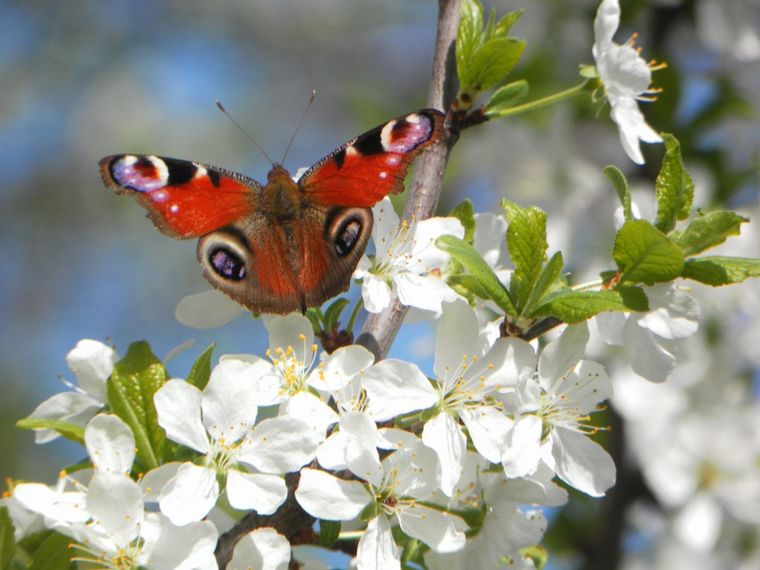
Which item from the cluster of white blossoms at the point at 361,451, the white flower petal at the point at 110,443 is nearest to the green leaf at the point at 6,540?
the cluster of white blossoms at the point at 361,451

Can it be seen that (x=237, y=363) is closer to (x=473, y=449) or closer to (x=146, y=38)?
(x=473, y=449)

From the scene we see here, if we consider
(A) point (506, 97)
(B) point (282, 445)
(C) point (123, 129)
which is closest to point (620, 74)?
(A) point (506, 97)

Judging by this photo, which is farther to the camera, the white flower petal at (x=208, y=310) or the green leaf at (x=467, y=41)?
the green leaf at (x=467, y=41)

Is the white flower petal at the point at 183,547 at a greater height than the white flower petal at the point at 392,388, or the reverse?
the white flower petal at the point at 392,388

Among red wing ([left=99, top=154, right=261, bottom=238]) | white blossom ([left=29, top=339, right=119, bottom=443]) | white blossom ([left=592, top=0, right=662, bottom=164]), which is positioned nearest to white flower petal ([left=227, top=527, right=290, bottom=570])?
white blossom ([left=29, top=339, right=119, bottom=443])

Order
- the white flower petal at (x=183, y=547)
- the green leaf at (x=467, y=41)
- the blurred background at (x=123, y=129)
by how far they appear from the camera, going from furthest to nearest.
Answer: the blurred background at (x=123, y=129) < the green leaf at (x=467, y=41) < the white flower petal at (x=183, y=547)

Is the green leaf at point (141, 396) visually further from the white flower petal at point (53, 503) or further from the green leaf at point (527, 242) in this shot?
the green leaf at point (527, 242)
